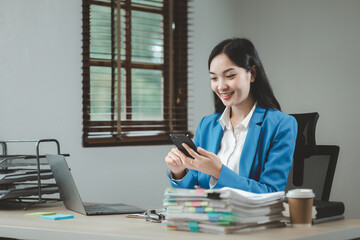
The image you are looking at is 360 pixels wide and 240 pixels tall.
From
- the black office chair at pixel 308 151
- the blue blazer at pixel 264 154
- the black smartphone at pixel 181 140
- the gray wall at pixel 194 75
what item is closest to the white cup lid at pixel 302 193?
the blue blazer at pixel 264 154

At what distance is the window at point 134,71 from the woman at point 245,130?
5.04 feet

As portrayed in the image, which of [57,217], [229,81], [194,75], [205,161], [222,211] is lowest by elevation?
[57,217]

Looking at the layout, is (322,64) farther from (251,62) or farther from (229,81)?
(229,81)

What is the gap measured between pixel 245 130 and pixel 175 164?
1.08 feet

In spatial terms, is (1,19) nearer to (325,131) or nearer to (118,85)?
(118,85)

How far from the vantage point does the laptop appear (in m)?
2.13

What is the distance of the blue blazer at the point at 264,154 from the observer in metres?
2.00

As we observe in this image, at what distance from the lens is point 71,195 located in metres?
2.21

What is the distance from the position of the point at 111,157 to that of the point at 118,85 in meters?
0.49

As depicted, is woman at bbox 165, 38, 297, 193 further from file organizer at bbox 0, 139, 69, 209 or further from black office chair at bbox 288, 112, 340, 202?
file organizer at bbox 0, 139, 69, 209

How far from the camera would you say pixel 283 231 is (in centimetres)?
162

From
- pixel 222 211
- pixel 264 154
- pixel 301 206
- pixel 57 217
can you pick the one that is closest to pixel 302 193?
pixel 301 206

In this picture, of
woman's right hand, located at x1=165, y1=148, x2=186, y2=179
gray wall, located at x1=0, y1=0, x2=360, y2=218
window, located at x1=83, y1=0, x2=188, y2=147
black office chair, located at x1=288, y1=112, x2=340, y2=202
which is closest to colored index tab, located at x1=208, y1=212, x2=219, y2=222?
woman's right hand, located at x1=165, y1=148, x2=186, y2=179

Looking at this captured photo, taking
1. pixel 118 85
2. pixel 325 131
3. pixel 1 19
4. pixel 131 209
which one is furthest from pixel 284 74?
pixel 131 209
